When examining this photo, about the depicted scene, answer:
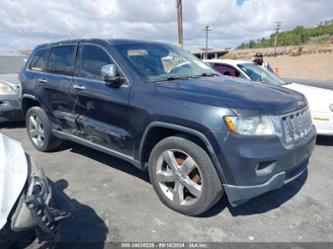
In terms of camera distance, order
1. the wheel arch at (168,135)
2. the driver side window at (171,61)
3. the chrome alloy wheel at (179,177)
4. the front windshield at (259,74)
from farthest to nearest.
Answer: the front windshield at (259,74)
the driver side window at (171,61)
the chrome alloy wheel at (179,177)
the wheel arch at (168,135)

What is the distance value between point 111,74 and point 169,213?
66.0 inches

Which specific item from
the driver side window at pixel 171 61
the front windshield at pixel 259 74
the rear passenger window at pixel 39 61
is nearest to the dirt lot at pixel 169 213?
the driver side window at pixel 171 61

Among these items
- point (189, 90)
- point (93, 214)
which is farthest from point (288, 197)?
point (93, 214)

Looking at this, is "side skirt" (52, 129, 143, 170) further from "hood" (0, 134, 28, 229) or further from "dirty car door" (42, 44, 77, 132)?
"hood" (0, 134, 28, 229)

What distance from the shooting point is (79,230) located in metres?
2.81

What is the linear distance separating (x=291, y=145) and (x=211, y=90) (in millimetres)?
950

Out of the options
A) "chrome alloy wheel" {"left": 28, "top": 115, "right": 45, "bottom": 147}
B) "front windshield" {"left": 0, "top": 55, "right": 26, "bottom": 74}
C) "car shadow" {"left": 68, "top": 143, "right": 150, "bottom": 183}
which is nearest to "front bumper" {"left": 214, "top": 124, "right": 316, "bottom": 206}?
"car shadow" {"left": 68, "top": 143, "right": 150, "bottom": 183}

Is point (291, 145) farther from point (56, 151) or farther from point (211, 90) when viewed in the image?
point (56, 151)

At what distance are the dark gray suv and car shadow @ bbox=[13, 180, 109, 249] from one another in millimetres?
739

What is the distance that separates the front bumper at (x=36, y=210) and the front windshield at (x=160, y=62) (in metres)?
1.70

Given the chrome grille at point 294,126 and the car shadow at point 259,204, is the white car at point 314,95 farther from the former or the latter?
the chrome grille at point 294,126

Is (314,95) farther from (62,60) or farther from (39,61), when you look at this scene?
(39,61)

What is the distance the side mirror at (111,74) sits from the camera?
319 cm

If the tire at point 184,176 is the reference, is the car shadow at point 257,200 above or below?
below
